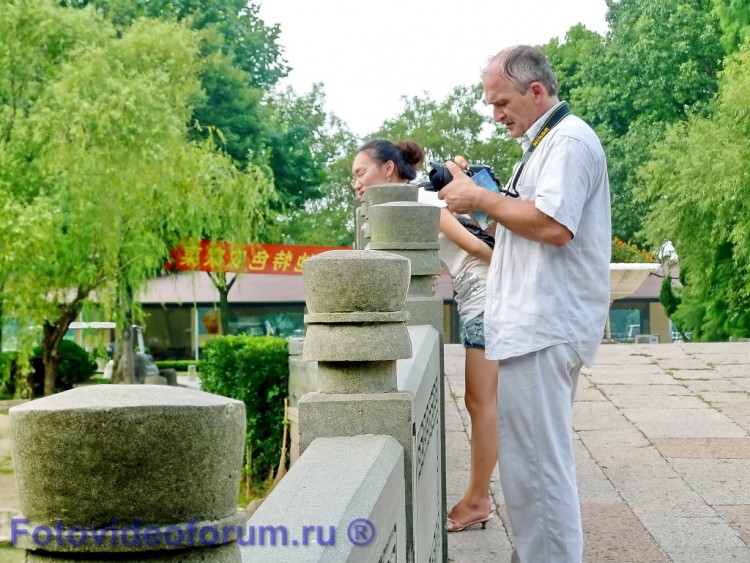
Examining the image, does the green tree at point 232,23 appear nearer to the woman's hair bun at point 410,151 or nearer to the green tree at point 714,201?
the green tree at point 714,201

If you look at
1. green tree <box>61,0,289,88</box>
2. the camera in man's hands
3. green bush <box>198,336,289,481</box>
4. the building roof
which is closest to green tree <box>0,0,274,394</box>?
green bush <box>198,336,289,481</box>

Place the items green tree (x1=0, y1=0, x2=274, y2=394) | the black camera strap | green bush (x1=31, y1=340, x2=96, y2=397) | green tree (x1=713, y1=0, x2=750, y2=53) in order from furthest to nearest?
1. green bush (x1=31, y1=340, x2=96, y2=397)
2. green tree (x1=713, y1=0, x2=750, y2=53)
3. green tree (x1=0, y1=0, x2=274, y2=394)
4. the black camera strap

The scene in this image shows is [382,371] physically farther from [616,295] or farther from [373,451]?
[616,295]

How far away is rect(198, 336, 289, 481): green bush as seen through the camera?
17.0m

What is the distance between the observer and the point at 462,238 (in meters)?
4.30

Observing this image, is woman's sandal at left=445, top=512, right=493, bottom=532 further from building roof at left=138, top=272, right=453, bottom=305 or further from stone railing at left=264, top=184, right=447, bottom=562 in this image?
building roof at left=138, top=272, right=453, bottom=305

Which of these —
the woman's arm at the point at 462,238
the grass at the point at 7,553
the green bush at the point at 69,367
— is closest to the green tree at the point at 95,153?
the green bush at the point at 69,367

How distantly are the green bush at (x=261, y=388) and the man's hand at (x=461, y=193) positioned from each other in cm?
1380

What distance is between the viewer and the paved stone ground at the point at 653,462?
500cm

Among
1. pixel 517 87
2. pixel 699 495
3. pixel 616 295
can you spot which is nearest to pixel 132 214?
pixel 616 295

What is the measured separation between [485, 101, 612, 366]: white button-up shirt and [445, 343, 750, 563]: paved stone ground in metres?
1.83

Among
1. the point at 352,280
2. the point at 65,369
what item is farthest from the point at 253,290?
the point at 352,280

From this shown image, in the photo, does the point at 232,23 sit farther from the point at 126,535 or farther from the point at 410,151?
the point at 126,535

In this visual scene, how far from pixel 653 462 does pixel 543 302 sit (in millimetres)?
3874
